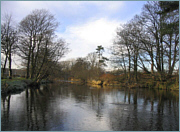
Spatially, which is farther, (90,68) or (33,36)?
(90,68)

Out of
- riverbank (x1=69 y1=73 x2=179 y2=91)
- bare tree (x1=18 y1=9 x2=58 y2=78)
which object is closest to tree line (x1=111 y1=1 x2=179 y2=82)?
riverbank (x1=69 y1=73 x2=179 y2=91)

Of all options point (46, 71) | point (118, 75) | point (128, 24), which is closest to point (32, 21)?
point (46, 71)

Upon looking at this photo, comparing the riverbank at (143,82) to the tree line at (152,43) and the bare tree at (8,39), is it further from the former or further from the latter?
the bare tree at (8,39)

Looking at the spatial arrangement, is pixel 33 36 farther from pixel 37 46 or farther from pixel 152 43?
pixel 152 43

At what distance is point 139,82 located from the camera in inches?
1245

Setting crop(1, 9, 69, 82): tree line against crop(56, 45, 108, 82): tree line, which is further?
crop(56, 45, 108, 82): tree line

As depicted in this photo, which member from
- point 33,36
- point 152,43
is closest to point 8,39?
point 33,36

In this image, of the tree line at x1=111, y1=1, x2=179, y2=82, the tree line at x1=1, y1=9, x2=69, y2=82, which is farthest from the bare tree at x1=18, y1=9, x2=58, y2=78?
the tree line at x1=111, y1=1, x2=179, y2=82

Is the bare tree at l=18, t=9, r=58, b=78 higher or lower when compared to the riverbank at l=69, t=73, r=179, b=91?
higher

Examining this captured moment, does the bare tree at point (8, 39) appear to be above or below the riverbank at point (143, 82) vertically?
above

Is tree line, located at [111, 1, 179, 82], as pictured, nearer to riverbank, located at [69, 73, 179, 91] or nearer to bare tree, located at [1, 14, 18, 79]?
riverbank, located at [69, 73, 179, 91]

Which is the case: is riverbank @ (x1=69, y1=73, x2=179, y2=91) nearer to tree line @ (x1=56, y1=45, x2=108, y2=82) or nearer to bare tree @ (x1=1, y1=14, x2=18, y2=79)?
tree line @ (x1=56, y1=45, x2=108, y2=82)

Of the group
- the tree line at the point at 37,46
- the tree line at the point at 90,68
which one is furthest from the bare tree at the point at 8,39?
the tree line at the point at 90,68

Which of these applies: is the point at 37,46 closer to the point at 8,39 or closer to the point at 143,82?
the point at 8,39
